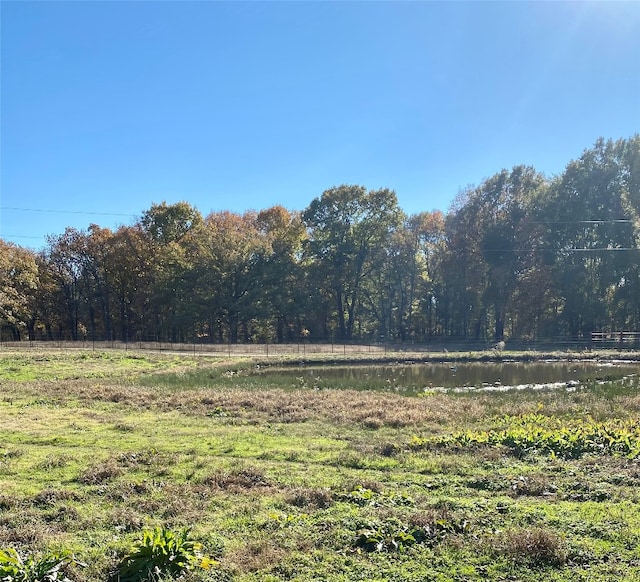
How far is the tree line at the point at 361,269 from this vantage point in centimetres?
5812

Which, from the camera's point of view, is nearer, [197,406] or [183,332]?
[197,406]

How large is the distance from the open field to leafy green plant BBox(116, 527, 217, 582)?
198mm

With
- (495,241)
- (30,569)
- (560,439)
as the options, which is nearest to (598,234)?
(495,241)

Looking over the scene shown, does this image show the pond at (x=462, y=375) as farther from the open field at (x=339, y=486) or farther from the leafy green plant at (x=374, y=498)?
the leafy green plant at (x=374, y=498)

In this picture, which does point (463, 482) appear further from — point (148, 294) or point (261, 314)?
point (148, 294)

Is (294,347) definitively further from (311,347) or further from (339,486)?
(339,486)

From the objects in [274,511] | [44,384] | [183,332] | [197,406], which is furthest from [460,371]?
[183,332]

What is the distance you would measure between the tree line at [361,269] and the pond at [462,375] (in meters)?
26.6

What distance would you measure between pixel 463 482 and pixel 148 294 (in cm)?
6612

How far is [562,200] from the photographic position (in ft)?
195

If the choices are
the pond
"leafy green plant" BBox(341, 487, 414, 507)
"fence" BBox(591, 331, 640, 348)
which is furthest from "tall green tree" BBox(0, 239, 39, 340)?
"fence" BBox(591, 331, 640, 348)

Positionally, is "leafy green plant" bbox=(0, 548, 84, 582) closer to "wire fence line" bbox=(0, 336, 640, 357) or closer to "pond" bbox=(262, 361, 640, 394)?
"pond" bbox=(262, 361, 640, 394)

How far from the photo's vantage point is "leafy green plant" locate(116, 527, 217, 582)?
209 inches

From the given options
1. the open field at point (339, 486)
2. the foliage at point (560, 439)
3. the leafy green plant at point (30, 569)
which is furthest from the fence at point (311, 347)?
the leafy green plant at point (30, 569)
